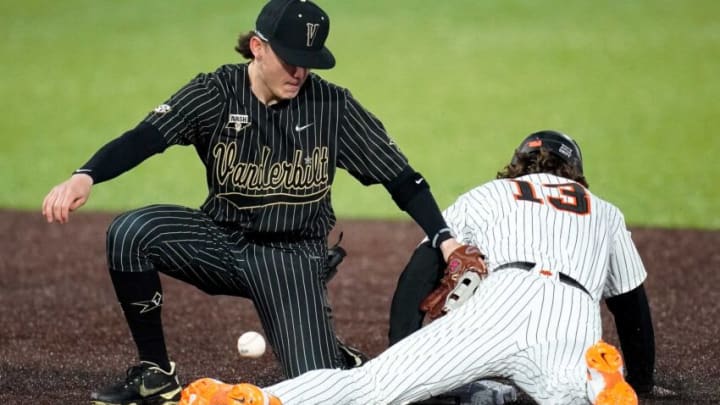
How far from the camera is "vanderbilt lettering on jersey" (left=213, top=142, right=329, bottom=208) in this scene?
448cm

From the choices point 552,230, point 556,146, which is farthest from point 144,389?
point 556,146

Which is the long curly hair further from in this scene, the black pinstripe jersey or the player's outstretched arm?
the black pinstripe jersey

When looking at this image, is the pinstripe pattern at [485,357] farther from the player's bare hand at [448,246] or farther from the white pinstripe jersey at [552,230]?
the player's bare hand at [448,246]

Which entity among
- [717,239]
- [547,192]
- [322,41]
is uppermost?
[322,41]

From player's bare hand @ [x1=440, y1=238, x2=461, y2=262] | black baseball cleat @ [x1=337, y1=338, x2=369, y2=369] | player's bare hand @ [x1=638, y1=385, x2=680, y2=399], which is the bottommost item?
player's bare hand @ [x1=638, y1=385, x2=680, y2=399]

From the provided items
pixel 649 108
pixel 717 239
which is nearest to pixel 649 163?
pixel 649 108

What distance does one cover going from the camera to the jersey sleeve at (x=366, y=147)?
15.3 feet

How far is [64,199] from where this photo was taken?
391 cm

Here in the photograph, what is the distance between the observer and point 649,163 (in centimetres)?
1157

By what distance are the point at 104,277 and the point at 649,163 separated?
19.7ft

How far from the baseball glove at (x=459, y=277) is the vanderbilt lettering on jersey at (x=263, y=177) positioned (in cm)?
64

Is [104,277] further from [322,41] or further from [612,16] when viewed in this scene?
[612,16]

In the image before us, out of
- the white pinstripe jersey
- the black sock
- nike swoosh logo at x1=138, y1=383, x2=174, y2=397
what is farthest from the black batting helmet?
nike swoosh logo at x1=138, y1=383, x2=174, y2=397

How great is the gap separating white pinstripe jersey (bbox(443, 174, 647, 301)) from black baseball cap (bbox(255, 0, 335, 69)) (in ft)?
2.66
